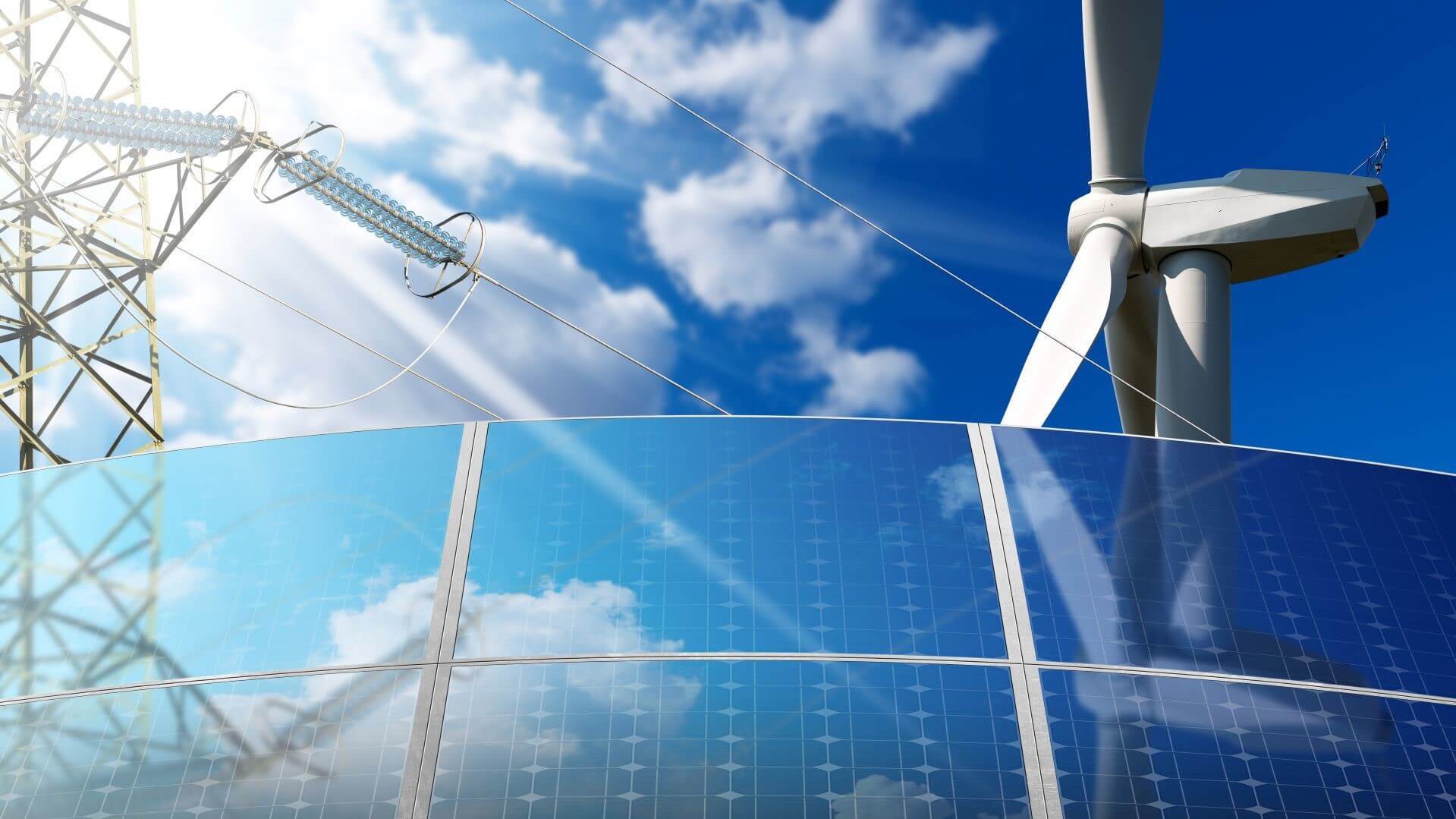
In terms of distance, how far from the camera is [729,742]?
8.66 m

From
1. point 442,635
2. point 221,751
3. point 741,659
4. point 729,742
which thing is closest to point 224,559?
point 221,751

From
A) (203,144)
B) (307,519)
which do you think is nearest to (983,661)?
(307,519)

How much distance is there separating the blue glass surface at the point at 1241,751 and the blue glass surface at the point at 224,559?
4.77 metres

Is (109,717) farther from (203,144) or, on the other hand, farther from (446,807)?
(203,144)

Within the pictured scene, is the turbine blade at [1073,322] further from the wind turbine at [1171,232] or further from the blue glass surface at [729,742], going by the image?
the blue glass surface at [729,742]

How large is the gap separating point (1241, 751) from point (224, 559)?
7.82m

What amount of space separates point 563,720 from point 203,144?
17.5 metres

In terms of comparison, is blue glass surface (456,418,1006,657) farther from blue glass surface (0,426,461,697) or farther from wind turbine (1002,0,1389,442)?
wind turbine (1002,0,1389,442)

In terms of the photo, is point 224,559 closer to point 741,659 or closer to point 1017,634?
point 741,659

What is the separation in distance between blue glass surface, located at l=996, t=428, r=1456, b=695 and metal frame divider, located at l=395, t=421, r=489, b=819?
431cm

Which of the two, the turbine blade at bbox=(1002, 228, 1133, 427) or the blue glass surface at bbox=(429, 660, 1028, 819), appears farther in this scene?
the turbine blade at bbox=(1002, 228, 1133, 427)

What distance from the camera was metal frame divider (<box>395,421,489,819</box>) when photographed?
27.8ft

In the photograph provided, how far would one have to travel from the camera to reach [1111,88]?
76.6 feet

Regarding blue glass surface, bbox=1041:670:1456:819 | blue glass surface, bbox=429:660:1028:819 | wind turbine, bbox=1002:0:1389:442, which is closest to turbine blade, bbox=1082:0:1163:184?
wind turbine, bbox=1002:0:1389:442
